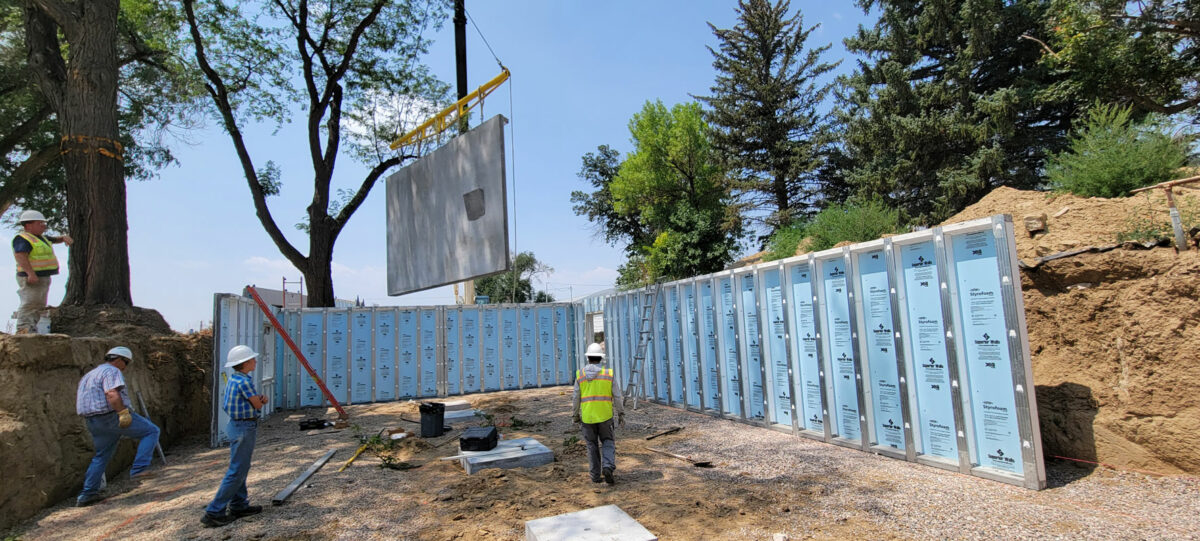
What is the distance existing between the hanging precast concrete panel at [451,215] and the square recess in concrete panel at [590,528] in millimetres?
5734

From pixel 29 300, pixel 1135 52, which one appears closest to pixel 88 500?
pixel 29 300

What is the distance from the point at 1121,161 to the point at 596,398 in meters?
8.17

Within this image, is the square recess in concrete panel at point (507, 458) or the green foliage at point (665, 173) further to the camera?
the green foliage at point (665, 173)

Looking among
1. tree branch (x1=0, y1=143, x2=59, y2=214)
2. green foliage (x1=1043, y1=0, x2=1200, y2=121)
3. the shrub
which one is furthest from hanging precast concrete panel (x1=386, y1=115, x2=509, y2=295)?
green foliage (x1=1043, y1=0, x2=1200, y2=121)

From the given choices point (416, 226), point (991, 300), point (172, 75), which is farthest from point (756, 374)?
point (172, 75)

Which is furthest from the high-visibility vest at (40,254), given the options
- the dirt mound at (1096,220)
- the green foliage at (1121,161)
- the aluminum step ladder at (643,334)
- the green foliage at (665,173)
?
the green foliage at (665,173)

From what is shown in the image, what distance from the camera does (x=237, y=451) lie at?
4848mm

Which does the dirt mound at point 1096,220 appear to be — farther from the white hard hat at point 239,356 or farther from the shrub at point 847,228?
the white hard hat at point 239,356

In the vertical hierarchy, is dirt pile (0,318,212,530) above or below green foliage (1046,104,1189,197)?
below

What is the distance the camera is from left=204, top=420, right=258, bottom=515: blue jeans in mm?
4734

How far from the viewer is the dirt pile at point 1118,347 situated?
476 cm

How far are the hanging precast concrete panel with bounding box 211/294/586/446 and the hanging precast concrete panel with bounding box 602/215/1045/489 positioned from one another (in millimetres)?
6884

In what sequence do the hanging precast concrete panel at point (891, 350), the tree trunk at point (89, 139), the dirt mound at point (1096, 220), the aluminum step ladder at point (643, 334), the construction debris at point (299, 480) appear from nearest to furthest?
the hanging precast concrete panel at point (891, 350) → the construction debris at point (299, 480) → the dirt mound at point (1096, 220) → the tree trunk at point (89, 139) → the aluminum step ladder at point (643, 334)

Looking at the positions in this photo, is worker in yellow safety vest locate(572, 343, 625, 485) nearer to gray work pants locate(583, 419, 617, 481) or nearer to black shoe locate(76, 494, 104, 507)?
gray work pants locate(583, 419, 617, 481)
